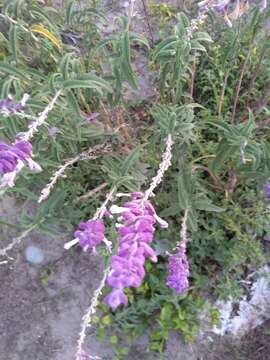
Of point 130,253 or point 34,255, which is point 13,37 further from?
point 34,255

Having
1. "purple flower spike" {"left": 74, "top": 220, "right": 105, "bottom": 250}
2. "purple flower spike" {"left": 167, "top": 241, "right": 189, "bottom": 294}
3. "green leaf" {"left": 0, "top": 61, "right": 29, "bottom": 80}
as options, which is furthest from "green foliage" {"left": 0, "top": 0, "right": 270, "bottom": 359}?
"purple flower spike" {"left": 74, "top": 220, "right": 105, "bottom": 250}

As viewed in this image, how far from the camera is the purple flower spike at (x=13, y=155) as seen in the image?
0.93m

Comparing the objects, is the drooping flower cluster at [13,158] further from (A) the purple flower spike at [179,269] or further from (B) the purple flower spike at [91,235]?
(A) the purple flower spike at [179,269]

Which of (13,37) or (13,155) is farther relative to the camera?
(13,37)

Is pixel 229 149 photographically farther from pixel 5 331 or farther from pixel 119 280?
pixel 5 331

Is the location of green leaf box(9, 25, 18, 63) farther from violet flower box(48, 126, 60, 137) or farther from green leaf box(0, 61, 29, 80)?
violet flower box(48, 126, 60, 137)

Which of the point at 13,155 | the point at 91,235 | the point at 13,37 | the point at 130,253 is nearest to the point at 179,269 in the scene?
the point at 91,235

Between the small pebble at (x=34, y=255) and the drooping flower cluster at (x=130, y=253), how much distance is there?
160 centimetres

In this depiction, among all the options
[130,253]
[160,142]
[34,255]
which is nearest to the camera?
[130,253]

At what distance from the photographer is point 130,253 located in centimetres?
85

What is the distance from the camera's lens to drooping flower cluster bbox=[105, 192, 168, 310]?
0.84m

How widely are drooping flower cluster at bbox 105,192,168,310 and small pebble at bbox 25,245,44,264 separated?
1595mm

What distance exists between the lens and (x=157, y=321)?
7.20 feet

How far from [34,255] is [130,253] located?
1.68m
